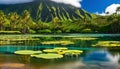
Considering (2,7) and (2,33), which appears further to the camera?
(2,7)

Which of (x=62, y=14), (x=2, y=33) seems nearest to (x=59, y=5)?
(x=62, y=14)

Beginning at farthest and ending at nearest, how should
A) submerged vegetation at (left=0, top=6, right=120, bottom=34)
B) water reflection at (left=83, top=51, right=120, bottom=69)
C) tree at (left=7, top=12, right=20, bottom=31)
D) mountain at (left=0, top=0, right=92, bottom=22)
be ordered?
1. mountain at (left=0, top=0, right=92, bottom=22)
2. tree at (left=7, top=12, right=20, bottom=31)
3. submerged vegetation at (left=0, top=6, right=120, bottom=34)
4. water reflection at (left=83, top=51, right=120, bottom=69)

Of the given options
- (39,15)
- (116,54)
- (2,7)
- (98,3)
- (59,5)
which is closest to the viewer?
(116,54)

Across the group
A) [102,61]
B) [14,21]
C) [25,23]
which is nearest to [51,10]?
[25,23]

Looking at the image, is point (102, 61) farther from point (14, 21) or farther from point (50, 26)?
point (50, 26)

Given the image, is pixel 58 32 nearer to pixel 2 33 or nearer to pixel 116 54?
pixel 2 33

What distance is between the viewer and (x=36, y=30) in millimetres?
61156

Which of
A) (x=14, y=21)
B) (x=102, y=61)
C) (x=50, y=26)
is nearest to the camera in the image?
(x=102, y=61)

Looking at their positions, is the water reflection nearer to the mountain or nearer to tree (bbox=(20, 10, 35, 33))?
tree (bbox=(20, 10, 35, 33))

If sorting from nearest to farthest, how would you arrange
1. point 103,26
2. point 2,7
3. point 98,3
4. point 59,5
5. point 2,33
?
point 2,33, point 98,3, point 103,26, point 2,7, point 59,5

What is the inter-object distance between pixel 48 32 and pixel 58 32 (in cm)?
258

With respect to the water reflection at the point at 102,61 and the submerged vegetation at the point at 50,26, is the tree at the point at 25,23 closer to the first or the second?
the submerged vegetation at the point at 50,26

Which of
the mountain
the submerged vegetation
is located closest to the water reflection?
the submerged vegetation

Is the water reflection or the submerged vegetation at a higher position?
the submerged vegetation
